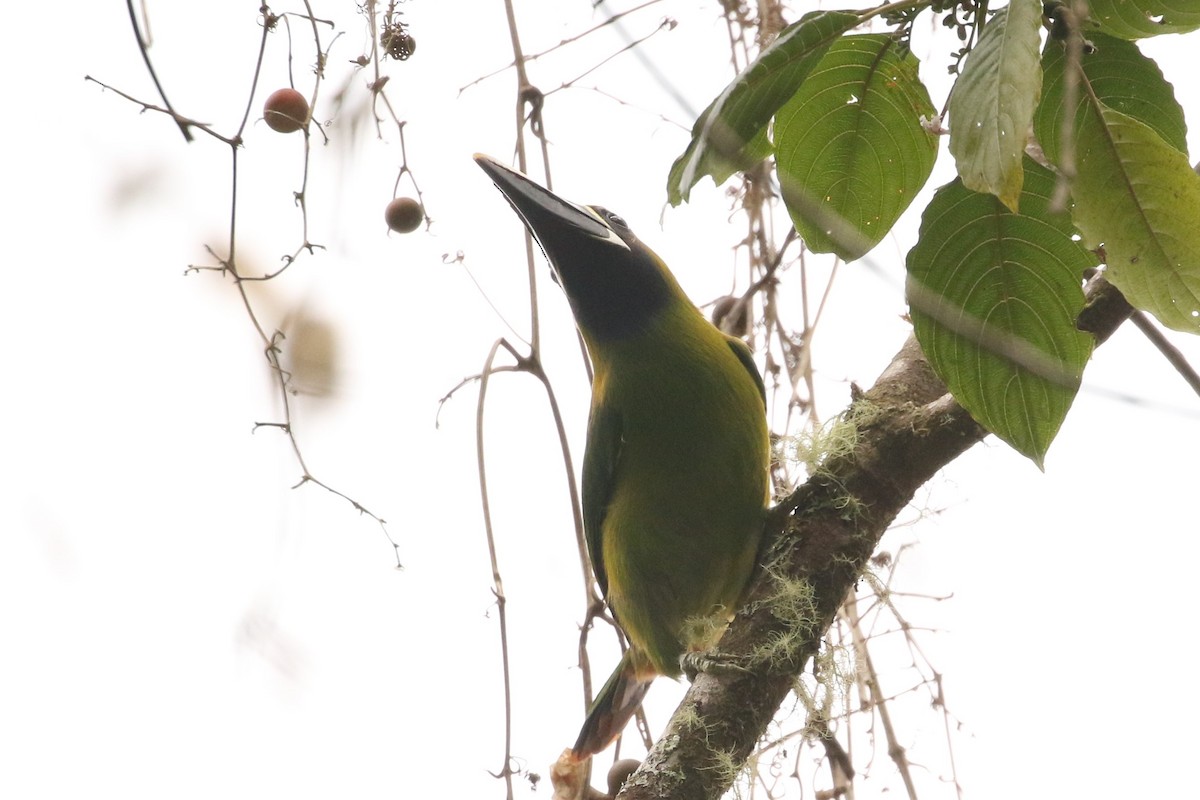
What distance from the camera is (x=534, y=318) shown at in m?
2.10

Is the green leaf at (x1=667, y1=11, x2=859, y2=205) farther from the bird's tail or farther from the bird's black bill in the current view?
the bird's tail

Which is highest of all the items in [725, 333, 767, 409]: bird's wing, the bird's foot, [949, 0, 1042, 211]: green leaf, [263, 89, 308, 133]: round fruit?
[263, 89, 308, 133]: round fruit

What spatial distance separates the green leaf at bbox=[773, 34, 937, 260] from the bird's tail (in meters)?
1.08

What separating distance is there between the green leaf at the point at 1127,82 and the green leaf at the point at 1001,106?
0.98ft

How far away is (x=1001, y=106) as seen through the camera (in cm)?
105

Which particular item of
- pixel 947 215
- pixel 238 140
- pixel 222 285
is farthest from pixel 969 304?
pixel 222 285

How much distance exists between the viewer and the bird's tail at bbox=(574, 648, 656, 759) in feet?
7.33

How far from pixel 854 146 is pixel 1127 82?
1.19 feet

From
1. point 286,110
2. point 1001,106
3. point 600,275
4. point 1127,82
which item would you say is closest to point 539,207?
point 600,275

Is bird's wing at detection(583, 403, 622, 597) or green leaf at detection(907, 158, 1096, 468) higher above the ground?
bird's wing at detection(583, 403, 622, 597)

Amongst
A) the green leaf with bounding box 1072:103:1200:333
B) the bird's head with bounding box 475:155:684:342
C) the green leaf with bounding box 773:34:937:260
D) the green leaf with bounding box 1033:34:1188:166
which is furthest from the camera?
the bird's head with bounding box 475:155:684:342

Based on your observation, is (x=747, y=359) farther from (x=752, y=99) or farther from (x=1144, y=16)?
(x=1144, y=16)

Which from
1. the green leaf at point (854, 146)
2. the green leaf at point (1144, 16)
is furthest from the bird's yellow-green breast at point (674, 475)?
the green leaf at point (1144, 16)

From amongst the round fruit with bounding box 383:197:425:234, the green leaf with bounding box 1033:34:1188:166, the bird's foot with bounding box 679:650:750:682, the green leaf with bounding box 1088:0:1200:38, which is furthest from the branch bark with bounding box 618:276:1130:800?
the round fruit with bounding box 383:197:425:234
